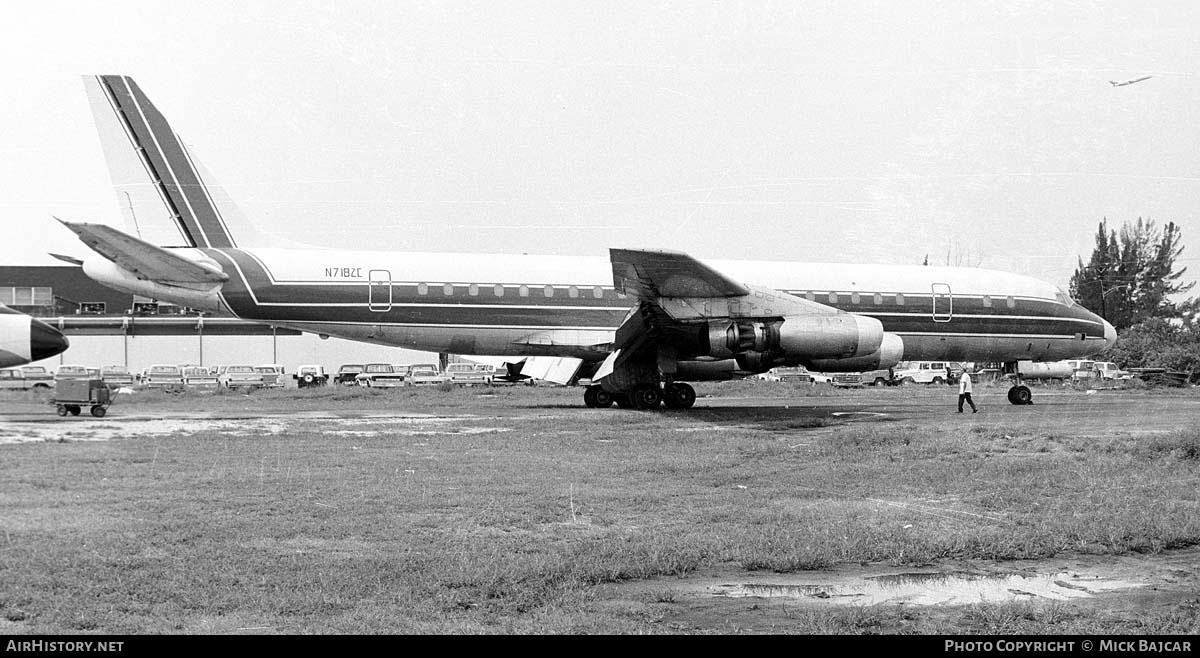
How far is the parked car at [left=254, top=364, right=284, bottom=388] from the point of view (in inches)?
1610

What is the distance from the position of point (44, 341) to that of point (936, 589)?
10.3 metres

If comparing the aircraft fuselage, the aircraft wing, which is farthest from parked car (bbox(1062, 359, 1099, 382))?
the aircraft wing

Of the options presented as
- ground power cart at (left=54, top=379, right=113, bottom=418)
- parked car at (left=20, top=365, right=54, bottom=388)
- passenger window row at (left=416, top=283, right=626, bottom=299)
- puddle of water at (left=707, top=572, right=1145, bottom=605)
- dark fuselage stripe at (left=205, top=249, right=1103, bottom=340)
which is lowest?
puddle of water at (left=707, top=572, right=1145, bottom=605)

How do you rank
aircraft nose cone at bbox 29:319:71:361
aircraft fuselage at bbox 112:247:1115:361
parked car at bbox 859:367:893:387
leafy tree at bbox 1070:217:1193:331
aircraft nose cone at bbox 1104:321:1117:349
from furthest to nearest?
leafy tree at bbox 1070:217:1193:331, parked car at bbox 859:367:893:387, aircraft nose cone at bbox 1104:321:1117:349, aircraft fuselage at bbox 112:247:1115:361, aircraft nose cone at bbox 29:319:71:361

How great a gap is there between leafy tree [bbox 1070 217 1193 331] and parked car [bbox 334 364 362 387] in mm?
43039

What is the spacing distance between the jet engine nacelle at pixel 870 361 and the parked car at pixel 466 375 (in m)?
25.9

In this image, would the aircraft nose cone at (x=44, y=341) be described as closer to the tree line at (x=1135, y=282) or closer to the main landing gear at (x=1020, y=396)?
the main landing gear at (x=1020, y=396)

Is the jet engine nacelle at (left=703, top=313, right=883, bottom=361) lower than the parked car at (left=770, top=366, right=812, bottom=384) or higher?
higher

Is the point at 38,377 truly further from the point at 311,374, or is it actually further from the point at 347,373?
the point at 347,373

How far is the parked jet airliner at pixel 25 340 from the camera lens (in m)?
12.0

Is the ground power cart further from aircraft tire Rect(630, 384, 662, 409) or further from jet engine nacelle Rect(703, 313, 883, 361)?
jet engine nacelle Rect(703, 313, 883, 361)

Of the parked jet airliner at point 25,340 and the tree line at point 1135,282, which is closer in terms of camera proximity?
the parked jet airliner at point 25,340

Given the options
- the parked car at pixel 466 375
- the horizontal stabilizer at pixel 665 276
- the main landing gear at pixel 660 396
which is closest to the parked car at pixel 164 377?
the parked car at pixel 466 375
